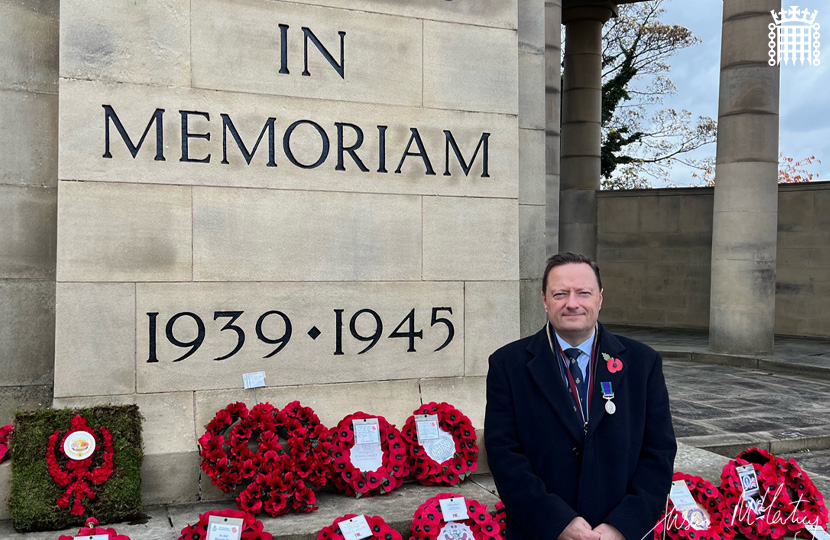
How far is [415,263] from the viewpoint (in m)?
5.62

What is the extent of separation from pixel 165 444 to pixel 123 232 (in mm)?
1393

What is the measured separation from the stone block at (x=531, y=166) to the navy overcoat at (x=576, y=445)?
3.76 metres

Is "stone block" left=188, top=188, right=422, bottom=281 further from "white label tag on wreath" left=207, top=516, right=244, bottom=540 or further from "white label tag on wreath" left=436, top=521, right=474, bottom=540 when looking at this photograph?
"white label tag on wreath" left=436, top=521, right=474, bottom=540

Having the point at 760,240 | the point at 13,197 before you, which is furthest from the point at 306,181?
the point at 760,240

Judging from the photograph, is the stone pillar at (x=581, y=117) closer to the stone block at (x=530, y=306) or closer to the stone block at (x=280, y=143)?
the stone block at (x=530, y=306)

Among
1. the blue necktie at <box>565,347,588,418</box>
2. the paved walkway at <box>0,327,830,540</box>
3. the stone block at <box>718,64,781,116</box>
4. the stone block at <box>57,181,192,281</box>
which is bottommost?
the paved walkway at <box>0,327,830,540</box>

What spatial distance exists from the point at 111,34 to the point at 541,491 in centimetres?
392

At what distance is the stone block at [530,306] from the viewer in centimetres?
691

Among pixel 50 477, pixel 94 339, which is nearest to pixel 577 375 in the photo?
pixel 50 477

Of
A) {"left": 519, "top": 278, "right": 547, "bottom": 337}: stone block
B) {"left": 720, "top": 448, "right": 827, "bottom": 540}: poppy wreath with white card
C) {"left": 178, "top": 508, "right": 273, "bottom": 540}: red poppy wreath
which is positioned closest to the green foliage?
{"left": 178, "top": 508, "right": 273, "bottom": 540}: red poppy wreath

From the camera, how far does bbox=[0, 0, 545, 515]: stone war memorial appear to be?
4.86m

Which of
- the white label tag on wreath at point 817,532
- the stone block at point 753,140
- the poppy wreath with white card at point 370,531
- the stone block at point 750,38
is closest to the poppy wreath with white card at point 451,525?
the poppy wreath with white card at point 370,531

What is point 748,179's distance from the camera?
12.4 m

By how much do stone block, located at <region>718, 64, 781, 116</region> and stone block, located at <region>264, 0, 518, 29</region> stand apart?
319 inches
